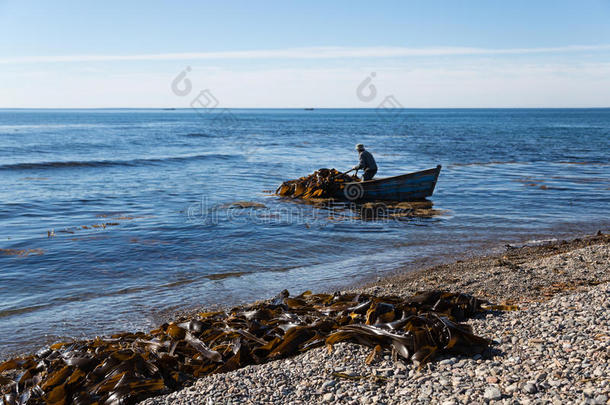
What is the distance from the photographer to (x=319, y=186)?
19.5 meters

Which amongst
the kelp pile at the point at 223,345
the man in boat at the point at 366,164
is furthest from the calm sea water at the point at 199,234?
the man in boat at the point at 366,164

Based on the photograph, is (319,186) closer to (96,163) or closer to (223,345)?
(223,345)

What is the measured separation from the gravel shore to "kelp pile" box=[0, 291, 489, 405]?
0.21 m

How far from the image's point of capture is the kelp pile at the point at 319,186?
Result: 19406 mm

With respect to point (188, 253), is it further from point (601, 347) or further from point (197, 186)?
point (197, 186)

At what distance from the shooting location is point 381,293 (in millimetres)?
8461

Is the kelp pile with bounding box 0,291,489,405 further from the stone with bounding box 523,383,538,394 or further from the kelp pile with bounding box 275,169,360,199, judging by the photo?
the kelp pile with bounding box 275,169,360,199

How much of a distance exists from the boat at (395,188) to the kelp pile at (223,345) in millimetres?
11920

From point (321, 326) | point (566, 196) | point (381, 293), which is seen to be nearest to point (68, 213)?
point (381, 293)

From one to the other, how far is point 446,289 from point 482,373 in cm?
390

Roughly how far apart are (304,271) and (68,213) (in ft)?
32.6

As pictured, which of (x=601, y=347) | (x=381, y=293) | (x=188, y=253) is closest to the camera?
(x=601, y=347)

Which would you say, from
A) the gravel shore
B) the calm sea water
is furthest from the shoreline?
the calm sea water

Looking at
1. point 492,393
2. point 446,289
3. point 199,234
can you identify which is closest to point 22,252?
point 199,234
